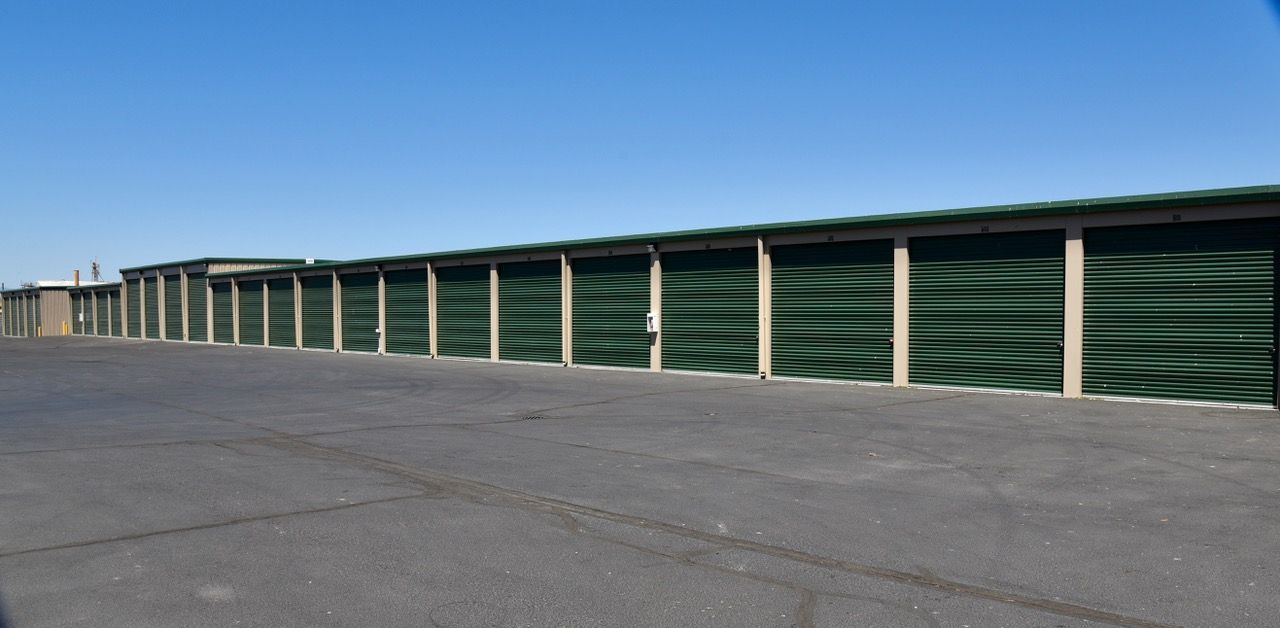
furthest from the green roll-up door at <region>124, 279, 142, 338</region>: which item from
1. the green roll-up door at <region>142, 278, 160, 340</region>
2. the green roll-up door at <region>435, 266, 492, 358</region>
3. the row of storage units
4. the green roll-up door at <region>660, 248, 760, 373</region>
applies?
the green roll-up door at <region>660, 248, 760, 373</region>

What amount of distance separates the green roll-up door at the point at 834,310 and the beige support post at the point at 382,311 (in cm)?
1836

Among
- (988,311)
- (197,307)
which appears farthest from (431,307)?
(197,307)

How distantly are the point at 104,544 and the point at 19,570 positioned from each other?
29.0 inches

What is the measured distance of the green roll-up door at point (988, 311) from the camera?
20.0m

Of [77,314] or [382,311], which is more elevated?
[382,311]

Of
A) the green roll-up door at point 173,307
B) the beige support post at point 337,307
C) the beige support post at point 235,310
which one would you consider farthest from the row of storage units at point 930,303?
the green roll-up door at point 173,307

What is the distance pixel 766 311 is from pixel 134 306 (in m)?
49.3

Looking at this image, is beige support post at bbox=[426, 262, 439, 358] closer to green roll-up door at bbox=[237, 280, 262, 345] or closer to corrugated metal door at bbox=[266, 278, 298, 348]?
corrugated metal door at bbox=[266, 278, 298, 348]

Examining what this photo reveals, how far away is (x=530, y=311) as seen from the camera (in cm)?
3166

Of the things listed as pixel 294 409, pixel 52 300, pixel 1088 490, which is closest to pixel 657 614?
pixel 1088 490

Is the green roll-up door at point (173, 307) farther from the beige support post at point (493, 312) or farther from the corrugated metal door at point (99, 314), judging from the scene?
the beige support post at point (493, 312)

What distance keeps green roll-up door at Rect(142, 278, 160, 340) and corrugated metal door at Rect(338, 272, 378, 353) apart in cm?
2282

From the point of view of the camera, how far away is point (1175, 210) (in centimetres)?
1816

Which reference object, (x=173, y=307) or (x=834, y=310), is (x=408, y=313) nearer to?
(x=834, y=310)
